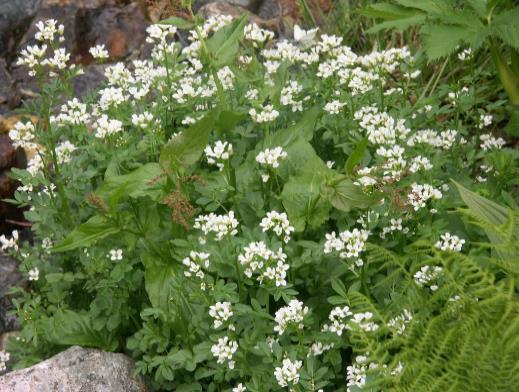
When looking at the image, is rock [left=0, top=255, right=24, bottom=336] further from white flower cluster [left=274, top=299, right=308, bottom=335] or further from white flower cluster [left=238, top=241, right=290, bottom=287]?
white flower cluster [left=274, top=299, right=308, bottom=335]

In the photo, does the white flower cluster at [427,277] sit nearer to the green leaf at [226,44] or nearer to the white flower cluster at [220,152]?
the white flower cluster at [220,152]

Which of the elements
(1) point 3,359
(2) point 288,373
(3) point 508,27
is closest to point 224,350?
(2) point 288,373

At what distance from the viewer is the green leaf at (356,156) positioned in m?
3.34

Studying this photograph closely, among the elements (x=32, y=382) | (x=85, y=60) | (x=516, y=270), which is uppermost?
(x=516, y=270)

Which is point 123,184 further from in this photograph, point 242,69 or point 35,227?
point 242,69

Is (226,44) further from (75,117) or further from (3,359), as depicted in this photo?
(3,359)

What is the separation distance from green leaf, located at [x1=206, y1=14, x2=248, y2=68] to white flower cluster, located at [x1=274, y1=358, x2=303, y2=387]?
1.56 meters

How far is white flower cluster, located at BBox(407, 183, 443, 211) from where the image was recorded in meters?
3.27

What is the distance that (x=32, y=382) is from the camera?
3311 millimetres

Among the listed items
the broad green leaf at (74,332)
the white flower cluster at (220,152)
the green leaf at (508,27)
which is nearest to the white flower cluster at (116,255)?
the broad green leaf at (74,332)

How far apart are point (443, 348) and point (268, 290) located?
899 mm

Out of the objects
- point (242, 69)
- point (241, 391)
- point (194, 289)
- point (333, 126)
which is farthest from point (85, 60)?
point (241, 391)

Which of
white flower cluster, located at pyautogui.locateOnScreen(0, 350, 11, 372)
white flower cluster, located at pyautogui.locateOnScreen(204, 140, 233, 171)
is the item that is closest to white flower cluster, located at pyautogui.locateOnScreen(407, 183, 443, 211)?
white flower cluster, located at pyautogui.locateOnScreen(204, 140, 233, 171)

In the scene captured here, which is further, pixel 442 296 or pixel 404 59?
pixel 404 59
